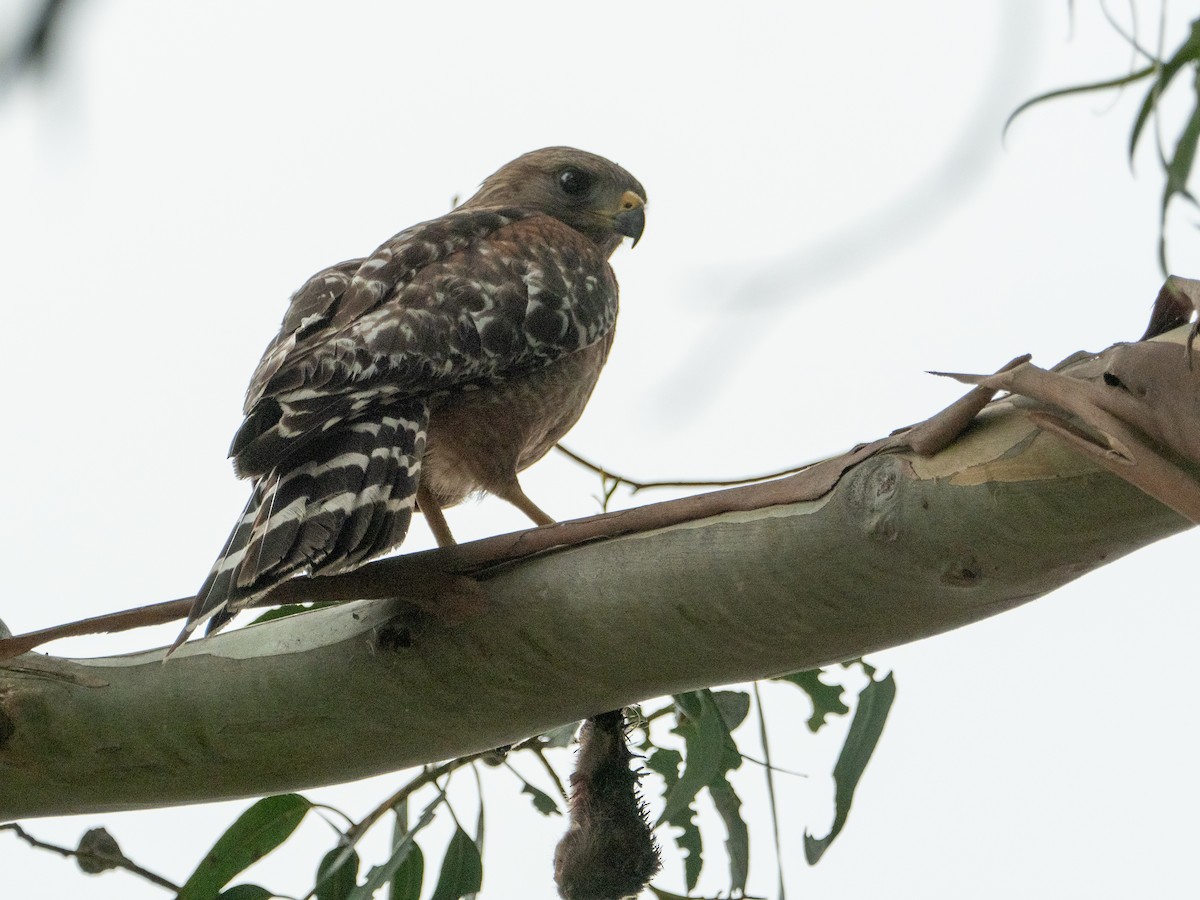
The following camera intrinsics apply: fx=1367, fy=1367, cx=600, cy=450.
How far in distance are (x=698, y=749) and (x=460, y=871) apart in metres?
0.53

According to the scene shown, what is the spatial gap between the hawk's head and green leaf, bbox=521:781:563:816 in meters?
1.90

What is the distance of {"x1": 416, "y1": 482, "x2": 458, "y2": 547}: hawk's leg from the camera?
2.80 m

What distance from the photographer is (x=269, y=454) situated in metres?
2.18

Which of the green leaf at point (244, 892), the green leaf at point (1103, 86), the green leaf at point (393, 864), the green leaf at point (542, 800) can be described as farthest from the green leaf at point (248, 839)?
the green leaf at point (1103, 86)

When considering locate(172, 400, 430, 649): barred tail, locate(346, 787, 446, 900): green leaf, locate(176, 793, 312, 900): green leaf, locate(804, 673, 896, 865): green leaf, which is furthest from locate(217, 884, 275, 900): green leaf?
locate(804, 673, 896, 865): green leaf

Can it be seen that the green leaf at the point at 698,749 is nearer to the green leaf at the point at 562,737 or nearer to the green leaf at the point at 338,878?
the green leaf at the point at 562,737

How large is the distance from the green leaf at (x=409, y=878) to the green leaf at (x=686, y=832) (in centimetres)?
45

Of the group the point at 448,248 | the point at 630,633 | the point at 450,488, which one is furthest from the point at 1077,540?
the point at 448,248

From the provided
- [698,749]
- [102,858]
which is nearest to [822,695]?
[698,749]

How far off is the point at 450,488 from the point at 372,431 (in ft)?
1.80

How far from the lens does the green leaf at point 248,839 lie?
238cm

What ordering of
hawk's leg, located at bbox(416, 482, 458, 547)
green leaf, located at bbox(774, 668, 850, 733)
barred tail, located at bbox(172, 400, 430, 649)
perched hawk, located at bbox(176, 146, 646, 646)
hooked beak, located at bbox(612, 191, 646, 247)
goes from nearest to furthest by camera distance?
barred tail, located at bbox(172, 400, 430, 649)
perched hawk, located at bbox(176, 146, 646, 646)
green leaf, located at bbox(774, 668, 850, 733)
hawk's leg, located at bbox(416, 482, 458, 547)
hooked beak, located at bbox(612, 191, 646, 247)

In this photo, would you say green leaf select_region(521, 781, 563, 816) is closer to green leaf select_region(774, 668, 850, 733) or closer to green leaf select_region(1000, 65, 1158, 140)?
green leaf select_region(774, 668, 850, 733)

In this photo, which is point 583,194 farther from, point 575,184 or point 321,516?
point 321,516
